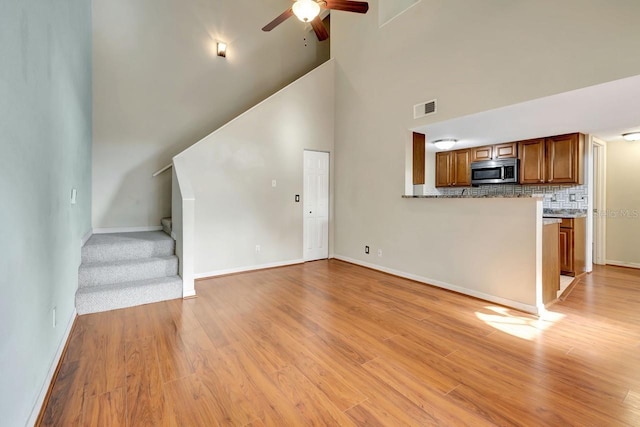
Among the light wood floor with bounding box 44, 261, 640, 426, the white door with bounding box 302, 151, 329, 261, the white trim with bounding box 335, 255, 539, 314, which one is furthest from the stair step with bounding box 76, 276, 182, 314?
the white trim with bounding box 335, 255, 539, 314

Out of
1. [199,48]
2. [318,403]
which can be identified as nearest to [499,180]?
[318,403]

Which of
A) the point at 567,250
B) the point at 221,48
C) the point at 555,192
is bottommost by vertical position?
the point at 567,250

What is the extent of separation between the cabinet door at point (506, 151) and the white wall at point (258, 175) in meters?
3.02

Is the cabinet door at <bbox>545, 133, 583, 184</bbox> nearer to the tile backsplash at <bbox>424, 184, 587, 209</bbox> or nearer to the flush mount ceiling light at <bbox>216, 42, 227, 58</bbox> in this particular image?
the tile backsplash at <bbox>424, 184, 587, 209</bbox>

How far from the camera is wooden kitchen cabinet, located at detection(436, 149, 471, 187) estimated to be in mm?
5738

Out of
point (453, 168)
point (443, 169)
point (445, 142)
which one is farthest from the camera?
point (443, 169)

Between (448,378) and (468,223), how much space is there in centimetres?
215

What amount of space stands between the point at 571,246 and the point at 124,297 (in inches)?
240

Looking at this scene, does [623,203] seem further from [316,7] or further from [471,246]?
[316,7]

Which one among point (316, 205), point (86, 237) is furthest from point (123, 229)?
point (316, 205)

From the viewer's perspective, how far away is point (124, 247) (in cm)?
363

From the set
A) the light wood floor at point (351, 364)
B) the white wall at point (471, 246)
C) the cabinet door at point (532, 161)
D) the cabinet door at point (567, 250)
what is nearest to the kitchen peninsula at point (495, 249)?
the white wall at point (471, 246)

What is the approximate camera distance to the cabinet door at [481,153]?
540 centimetres

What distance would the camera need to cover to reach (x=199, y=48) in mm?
5062
